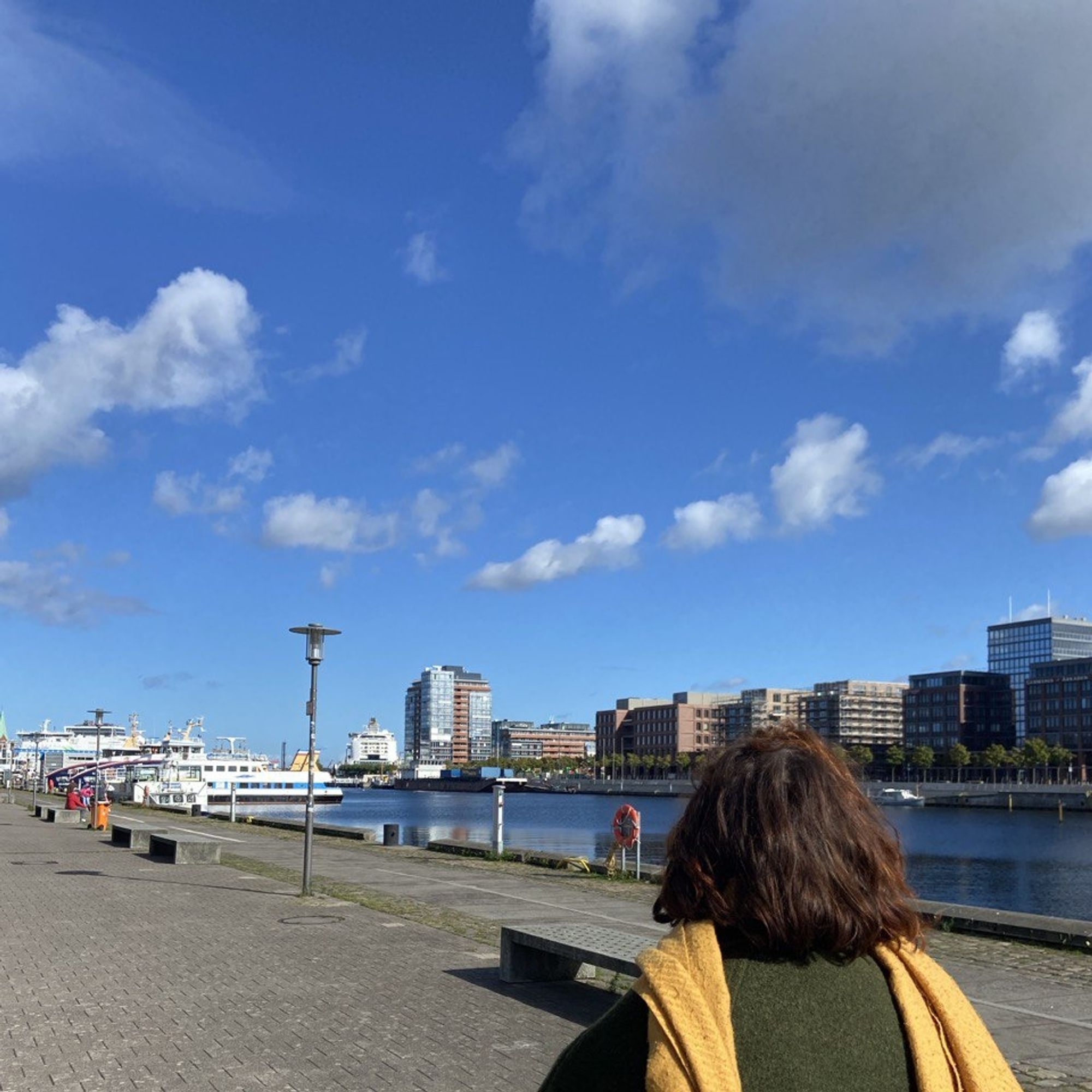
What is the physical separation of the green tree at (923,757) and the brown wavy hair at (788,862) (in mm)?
179108

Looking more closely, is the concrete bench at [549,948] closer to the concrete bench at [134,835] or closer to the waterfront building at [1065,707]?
the concrete bench at [134,835]

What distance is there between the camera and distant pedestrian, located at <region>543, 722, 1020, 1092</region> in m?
1.91

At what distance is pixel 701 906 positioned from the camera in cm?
205

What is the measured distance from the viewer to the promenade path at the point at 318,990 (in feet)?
25.5

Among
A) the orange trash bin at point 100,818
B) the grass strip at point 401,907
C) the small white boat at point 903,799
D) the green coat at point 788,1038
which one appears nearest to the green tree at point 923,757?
the small white boat at point 903,799

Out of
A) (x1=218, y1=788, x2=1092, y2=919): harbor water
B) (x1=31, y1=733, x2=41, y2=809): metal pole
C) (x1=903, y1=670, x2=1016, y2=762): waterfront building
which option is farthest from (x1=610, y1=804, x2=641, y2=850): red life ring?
(x1=903, y1=670, x2=1016, y2=762): waterfront building

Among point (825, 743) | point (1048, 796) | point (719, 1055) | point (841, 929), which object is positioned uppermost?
point (825, 743)

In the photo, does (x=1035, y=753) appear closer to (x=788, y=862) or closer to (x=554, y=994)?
(x=554, y=994)

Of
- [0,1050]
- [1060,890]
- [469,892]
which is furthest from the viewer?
[1060,890]

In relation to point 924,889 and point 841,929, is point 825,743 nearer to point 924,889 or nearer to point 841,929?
point 841,929

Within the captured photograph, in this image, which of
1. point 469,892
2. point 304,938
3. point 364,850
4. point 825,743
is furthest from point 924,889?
point 825,743

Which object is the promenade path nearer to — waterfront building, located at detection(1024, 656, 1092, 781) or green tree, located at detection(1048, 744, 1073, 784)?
green tree, located at detection(1048, 744, 1073, 784)

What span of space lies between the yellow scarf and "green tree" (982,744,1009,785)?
551 feet

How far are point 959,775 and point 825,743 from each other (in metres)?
183
